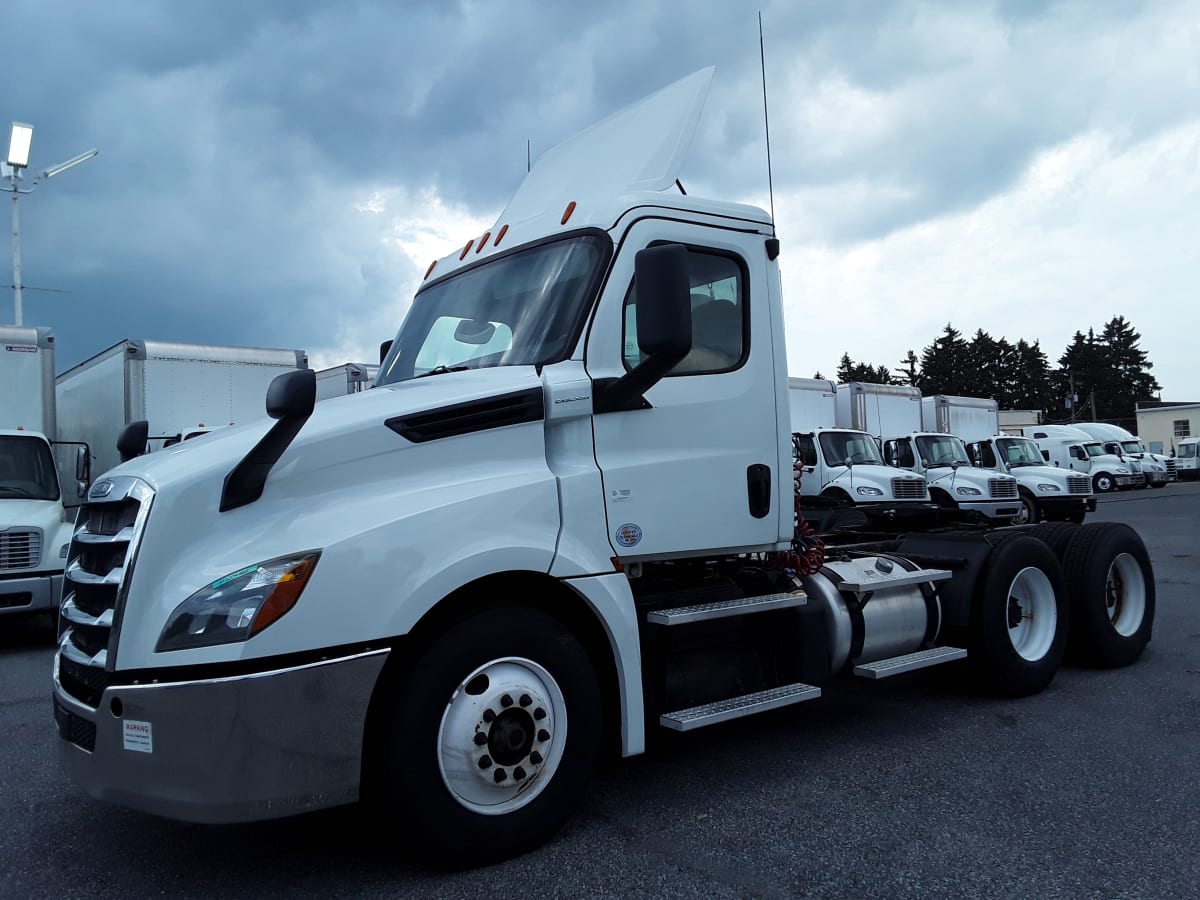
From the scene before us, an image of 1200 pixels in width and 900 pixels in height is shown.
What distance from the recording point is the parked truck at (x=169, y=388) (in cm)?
1298

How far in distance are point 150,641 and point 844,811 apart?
9.30 ft

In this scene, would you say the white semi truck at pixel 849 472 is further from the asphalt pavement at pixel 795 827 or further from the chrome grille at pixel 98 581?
the chrome grille at pixel 98 581

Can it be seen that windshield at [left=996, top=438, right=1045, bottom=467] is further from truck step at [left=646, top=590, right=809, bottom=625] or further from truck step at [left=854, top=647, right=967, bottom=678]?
truck step at [left=646, top=590, right=809, bottom=625]

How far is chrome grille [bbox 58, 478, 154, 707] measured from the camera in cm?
323

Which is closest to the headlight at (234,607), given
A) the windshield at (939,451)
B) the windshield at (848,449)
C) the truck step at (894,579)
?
the truck step at (894,579)

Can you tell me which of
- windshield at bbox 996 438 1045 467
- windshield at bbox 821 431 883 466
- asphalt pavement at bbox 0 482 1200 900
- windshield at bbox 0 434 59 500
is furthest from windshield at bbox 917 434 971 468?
windshield at bbox 0 434 59 500

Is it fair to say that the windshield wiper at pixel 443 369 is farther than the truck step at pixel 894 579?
No

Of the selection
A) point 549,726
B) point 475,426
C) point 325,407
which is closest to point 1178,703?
point 549,726

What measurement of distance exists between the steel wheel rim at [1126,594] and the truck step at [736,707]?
11.8 feet

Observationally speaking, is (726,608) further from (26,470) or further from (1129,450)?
(1129,450)

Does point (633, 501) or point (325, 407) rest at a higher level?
point (325, 407)

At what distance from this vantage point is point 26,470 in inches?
402

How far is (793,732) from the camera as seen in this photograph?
5.33m

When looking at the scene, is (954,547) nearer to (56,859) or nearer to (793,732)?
(793,732)
